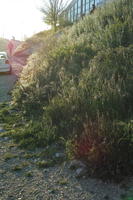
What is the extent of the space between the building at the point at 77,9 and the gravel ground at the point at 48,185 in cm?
2256

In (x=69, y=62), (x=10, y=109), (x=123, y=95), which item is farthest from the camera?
(x=69, y=62)

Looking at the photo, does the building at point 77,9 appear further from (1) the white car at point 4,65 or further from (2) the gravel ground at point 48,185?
(2) the gravel ground at point 48,185

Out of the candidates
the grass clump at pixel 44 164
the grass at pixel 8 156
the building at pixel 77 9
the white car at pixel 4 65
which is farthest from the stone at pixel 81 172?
the building at pixel 77 9

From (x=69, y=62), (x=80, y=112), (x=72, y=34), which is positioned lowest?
(x=80, y=112)

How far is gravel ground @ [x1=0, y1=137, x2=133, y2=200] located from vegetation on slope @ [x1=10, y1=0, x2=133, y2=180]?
0.77ft

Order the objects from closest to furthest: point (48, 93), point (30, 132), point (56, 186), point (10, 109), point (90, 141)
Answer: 1. point (56, 186)
2. point (90, 141)
3. point (30, 132)
4. point (48, 93)
5. point (10, 109)

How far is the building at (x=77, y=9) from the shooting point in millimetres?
25703

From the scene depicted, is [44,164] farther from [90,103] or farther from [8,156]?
[90,103]

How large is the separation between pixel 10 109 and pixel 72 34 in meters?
5.89

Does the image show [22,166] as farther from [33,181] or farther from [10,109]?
[10,109]

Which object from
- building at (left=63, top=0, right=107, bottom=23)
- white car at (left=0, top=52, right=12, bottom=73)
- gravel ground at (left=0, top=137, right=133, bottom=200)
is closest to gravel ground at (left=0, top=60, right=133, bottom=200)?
gravel ground at (left=0, top=137, right=133, bottom=200)

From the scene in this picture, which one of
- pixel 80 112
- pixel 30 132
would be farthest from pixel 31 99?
pixel 80 112

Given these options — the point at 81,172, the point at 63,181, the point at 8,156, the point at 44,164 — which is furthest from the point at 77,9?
the point at 63,181

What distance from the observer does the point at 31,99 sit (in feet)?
22.0
